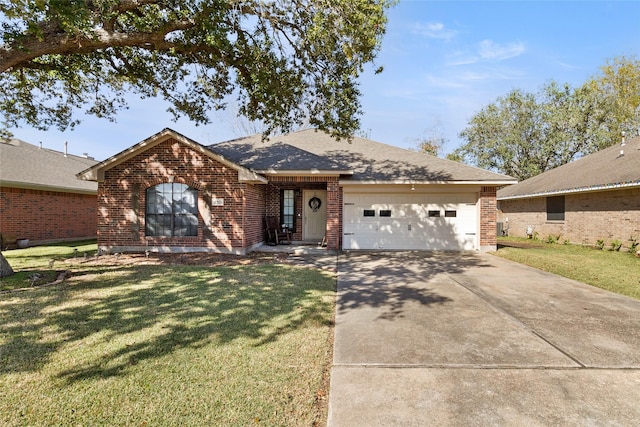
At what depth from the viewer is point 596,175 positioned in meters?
14.0

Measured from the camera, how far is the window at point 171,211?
10.9 meters

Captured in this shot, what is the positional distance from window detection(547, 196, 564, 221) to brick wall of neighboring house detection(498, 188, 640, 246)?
9.8 inches

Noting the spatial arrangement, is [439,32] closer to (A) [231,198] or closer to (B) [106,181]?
(A) [231,198]

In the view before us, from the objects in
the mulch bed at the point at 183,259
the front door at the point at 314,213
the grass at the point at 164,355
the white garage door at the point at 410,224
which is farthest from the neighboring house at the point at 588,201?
the grass at the point at 164,355

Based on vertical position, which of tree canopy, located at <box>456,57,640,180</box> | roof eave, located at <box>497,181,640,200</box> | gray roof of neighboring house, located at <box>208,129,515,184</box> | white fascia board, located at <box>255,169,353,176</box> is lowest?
roof eave, located at <box>497,181,640,200</box>

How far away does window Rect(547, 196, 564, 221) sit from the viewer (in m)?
16.1

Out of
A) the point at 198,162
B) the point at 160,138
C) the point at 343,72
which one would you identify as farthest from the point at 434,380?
the point at 160,138

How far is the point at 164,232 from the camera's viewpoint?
10945 millimetres

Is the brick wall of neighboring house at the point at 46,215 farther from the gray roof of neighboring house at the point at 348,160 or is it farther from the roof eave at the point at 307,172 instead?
the roof eave at the point at 307,172

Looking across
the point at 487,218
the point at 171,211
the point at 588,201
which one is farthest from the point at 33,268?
the point at 588,201

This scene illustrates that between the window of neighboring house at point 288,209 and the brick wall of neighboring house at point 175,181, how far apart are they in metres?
3.15

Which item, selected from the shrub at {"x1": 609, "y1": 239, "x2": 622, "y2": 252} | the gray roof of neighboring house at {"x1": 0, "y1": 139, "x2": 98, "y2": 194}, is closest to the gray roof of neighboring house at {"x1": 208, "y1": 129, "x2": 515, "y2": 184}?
the shrub at {"x1": 609, "y1": 239, "x2": 622, "y2": 252}

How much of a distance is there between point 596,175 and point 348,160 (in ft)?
35.2

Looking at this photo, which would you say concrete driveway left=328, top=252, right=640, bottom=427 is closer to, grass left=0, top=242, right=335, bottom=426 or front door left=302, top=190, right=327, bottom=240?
grass left=0, top=242, right=335, bottom=426
